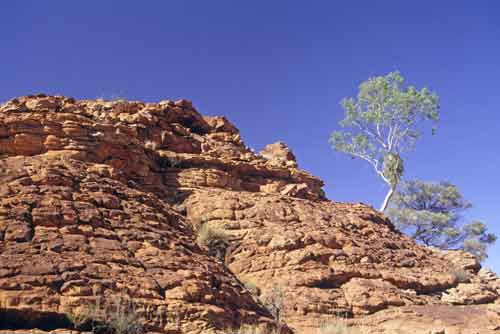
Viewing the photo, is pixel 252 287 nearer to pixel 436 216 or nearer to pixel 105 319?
pixel 105 319

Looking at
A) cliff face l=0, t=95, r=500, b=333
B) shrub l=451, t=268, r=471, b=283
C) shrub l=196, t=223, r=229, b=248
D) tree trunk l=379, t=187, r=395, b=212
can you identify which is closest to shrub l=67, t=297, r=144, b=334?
cliff face l=0, t=95, r=500, b=333

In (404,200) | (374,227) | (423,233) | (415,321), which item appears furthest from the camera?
(404,200)

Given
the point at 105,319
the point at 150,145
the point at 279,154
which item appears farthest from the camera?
the point at 279,154

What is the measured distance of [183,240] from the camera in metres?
11.7

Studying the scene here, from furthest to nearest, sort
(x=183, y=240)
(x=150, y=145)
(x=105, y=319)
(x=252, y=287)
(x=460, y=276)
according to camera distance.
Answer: (x=150, y=145) < (x=460, y=276) < (x=252, y=287) < (x=183, y=240) < (x=105, y=319)

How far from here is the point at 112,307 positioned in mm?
8156

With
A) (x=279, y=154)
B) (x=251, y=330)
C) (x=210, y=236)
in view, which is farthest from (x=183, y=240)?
(x=279, y=154)

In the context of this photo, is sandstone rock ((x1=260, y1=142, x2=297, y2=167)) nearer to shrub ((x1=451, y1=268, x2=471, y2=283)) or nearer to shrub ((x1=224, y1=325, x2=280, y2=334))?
shrub ((x1=451, y1=268, x2=471, y2=283))

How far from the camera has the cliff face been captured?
28.5 ft

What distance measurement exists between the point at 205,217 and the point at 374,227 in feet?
21.3

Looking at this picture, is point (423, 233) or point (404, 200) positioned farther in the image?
point (404, 200)

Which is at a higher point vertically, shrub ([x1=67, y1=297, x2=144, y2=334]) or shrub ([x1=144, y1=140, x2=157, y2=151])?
shrub ([x1=144, y1=140, x2=157, y2=151])

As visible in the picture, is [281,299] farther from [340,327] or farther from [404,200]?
[404,200]

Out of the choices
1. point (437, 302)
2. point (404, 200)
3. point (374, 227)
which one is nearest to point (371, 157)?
point (404, 200)
